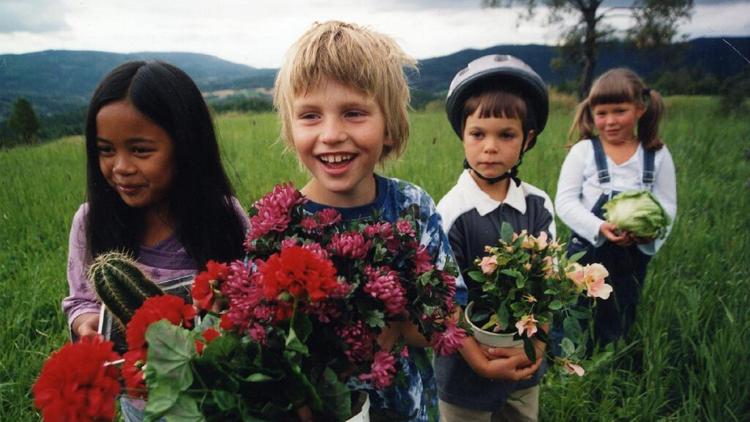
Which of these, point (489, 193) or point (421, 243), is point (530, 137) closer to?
point (489, 193)

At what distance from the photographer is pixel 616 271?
9.53 feet

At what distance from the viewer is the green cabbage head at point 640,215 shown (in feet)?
8.30

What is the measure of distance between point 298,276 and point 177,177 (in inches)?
44.5

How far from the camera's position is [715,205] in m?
4.69

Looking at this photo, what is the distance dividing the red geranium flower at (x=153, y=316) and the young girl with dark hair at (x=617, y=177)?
252 centimetres

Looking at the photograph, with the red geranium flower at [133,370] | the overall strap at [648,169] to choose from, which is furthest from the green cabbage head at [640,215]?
the red geranium flower at [133,370]

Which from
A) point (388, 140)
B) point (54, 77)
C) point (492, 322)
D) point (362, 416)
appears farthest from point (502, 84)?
point (54, 77)

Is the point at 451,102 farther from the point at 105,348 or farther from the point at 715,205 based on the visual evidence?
the point at 715,205

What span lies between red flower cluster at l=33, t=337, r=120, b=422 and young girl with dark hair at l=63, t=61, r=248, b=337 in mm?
885

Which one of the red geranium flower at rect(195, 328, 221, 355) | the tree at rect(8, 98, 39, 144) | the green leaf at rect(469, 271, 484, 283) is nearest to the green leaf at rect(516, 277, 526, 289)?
the green leaf at rect(469, 271, 484, 283)

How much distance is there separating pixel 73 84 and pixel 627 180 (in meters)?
4.18

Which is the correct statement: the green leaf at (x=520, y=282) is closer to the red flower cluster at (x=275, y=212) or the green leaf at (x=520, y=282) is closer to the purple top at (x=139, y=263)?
the red flower cluster at (x=275, y=212)

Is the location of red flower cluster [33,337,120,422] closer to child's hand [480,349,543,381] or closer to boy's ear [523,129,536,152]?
child's hand [480,349,543,381]

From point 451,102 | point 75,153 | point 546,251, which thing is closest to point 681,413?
point 546,251
